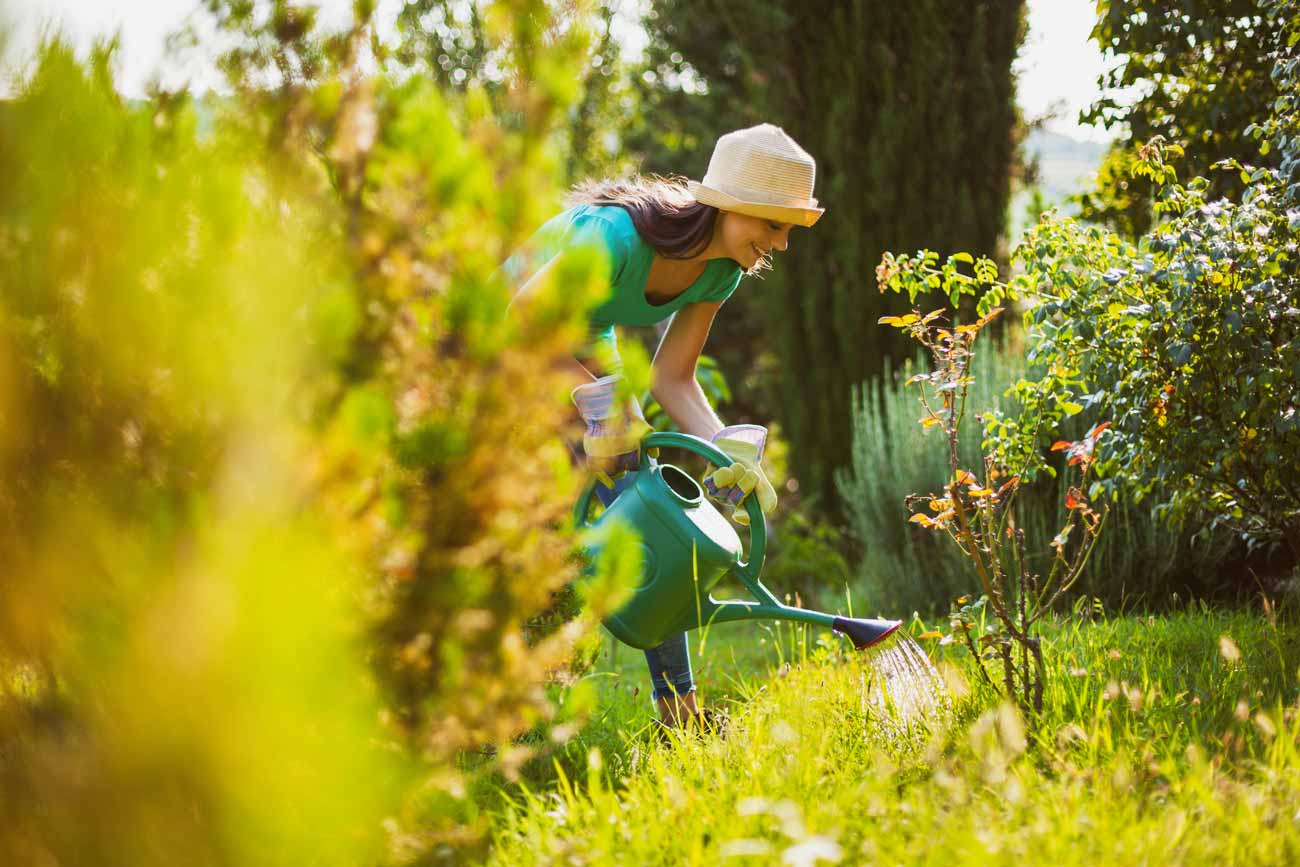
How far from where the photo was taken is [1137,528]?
147 inches

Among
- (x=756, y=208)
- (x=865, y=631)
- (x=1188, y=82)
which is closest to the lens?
(x=865, y=631)

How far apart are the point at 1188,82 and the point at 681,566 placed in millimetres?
2454

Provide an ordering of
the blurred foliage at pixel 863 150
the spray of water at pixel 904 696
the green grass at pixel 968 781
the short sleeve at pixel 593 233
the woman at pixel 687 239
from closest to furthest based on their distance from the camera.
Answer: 1. the green grass at pixel 968 781
2. the short sleeve at pixel 593 233
3. the spray of water at pixel 904 696
4. the woman at pixel 687 239
5. the blurred foliage at pixel 863 150

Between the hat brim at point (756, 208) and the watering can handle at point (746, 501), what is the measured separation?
590 mm

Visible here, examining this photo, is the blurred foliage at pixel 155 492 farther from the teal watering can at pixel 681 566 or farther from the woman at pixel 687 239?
the woman at pixel 687 239

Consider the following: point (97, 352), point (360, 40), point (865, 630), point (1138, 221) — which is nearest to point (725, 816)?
point (865, 630)

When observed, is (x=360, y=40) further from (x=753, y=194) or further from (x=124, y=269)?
(x=753, y=194)

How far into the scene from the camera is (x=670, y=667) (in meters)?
2.52

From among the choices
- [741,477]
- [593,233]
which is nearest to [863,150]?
[593,233]

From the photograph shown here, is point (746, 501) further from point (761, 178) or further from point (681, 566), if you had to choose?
point (761, 178)

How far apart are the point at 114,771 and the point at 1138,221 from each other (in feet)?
12.4

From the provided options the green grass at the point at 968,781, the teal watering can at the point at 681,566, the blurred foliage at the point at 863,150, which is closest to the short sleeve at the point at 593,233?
the teal watering can at the point at 681,566

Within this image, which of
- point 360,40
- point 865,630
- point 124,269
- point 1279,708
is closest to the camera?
point 124,269

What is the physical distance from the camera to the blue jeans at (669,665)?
8.22ft
